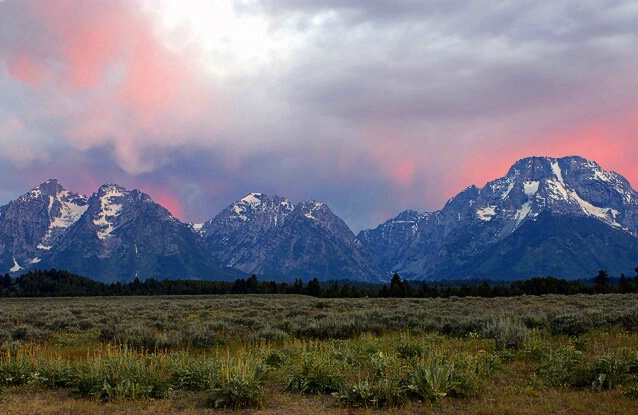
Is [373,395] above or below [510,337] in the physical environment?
below

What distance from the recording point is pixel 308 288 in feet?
419

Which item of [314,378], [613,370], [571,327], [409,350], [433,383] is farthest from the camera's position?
[571,327]

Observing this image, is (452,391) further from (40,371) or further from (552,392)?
(40,371)

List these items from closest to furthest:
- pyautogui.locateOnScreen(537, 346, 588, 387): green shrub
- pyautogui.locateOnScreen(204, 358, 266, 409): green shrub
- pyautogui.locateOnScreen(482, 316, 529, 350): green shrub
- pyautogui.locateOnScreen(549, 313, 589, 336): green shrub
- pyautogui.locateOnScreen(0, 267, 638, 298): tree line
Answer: pyautogui.locateOnScreen(204, 358, 266, 409): green shrub, pyautogui.locateOnScreen(537, 346, 588, 387): green shrub, pyautogui.locateOnScreen(482, 316, 529, 350): green shrub, pyautogui.locateOnScreen(549, 313, 589, 336): green shrub, pyautogui.locateOnScreen(0, 267, 638, 298): tree line

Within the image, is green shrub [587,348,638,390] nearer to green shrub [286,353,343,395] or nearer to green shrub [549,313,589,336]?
green shrub [286,353,343,395]

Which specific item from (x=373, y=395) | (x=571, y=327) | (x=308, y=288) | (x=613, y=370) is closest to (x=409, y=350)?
(x=373, y=395)

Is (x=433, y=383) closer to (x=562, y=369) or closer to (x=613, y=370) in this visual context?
(x=562, y=369)

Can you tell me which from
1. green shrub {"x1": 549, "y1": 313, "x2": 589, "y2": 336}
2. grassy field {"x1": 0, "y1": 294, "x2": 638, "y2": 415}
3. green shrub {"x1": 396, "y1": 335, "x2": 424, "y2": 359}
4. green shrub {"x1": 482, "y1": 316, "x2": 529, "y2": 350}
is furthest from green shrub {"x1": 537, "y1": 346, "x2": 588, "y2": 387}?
green shrub {"x1": 549, "y1": 313, "x2": 589, "y2": 336}

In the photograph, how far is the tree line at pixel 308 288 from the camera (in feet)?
310

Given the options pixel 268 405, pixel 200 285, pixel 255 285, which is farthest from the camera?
pixel 200 285

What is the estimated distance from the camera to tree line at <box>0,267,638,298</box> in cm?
9462

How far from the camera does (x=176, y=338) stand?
73.6 ft

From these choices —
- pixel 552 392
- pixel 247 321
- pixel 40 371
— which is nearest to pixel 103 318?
pixel 247 321

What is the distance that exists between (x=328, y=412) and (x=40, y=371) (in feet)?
31.7
